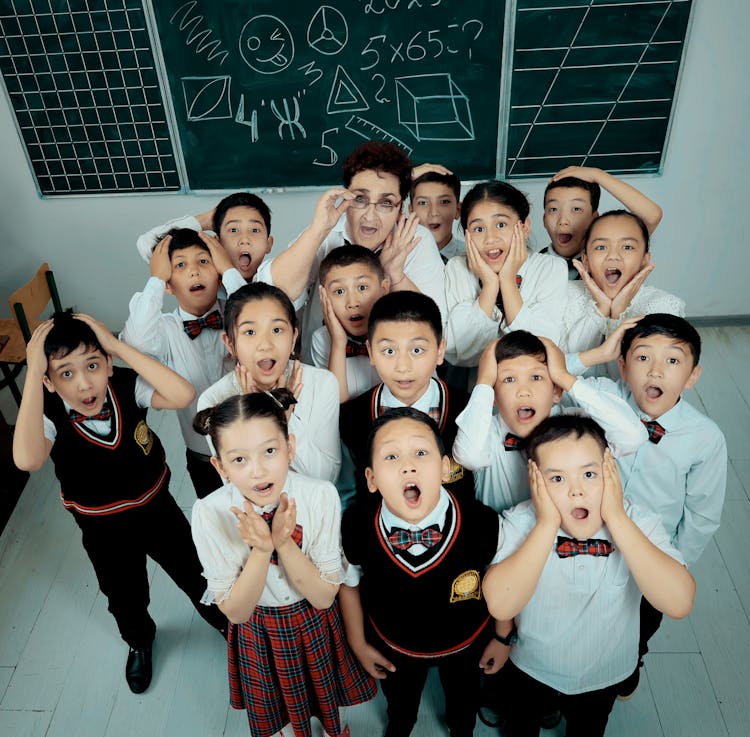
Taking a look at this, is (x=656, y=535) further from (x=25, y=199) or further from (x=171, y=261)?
(x=25, y=199)

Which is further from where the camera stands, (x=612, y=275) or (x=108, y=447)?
(x=612, y=275)

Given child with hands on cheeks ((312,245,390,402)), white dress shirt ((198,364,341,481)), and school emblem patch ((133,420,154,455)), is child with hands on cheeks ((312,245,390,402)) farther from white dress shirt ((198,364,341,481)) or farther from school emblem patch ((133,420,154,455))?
school emblem patch ((133,420,154,455))

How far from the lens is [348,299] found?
2.23 m

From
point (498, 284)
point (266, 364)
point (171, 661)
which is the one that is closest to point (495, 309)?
point (498, 284)

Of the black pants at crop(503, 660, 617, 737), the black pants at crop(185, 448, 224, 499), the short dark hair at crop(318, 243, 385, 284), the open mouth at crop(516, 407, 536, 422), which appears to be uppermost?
the short dark hair at crop(318, 243, 385, 284)

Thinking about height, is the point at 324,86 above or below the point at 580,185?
above

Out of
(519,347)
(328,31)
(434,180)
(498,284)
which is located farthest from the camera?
(328,31)

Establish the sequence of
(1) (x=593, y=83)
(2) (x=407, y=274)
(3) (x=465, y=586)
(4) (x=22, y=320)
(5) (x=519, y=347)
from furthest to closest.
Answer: (1) (x=593, y=83) < (4) (x=22, y=320) < (2) (x=407, y=274) < (5) (x=519, y=347) < (3) (x=465, y=586)

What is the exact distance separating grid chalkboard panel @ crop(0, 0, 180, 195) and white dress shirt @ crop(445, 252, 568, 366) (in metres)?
2.27

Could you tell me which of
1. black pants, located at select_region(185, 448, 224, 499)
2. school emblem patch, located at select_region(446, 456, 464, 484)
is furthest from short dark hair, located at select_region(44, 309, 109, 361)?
school emblem patch, located at select_region(446, 456, 464, 484)

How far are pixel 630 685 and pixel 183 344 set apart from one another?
190cm

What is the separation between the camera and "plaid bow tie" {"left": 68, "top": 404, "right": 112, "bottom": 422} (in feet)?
Answer: 6.99

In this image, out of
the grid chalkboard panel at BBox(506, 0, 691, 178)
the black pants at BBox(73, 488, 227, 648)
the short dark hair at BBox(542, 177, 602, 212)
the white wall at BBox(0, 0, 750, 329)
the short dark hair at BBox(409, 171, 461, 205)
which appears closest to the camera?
the black pants at BBox(73, 488, 227, 648)

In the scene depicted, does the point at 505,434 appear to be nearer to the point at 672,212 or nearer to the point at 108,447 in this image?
the point at 108,447
